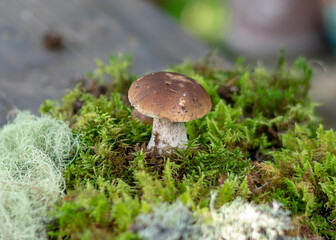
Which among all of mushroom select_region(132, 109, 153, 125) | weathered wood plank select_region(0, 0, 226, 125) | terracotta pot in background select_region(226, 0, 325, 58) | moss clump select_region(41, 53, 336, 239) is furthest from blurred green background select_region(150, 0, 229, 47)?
mushroom select_region(132, 109, 153, 125)

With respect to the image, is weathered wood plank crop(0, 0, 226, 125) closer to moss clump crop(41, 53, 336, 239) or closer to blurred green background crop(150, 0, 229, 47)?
moss clump crop(41, 53, 336, 239)

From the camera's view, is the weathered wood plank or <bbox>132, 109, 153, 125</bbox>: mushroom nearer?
<bbox>132, 109, 153, 125</bbox>: mushroom

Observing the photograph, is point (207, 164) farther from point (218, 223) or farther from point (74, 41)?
point (74, 41)

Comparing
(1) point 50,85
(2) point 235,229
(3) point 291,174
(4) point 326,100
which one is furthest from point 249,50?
(2) point 235,229

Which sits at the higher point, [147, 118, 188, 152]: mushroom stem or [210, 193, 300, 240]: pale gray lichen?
[147, 118, 188, 152]: mushroom stem

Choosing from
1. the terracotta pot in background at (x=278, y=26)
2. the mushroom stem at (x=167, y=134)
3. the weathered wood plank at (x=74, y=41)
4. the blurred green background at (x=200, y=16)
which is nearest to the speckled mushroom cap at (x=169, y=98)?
the mushroom stem at (x=167, y=134)

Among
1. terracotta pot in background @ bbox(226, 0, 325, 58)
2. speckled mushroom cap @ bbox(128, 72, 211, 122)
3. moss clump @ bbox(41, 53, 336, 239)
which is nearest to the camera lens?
moss clump @ bbox(41, 53, 336, 239)

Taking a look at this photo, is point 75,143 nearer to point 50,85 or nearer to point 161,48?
point 50,85
